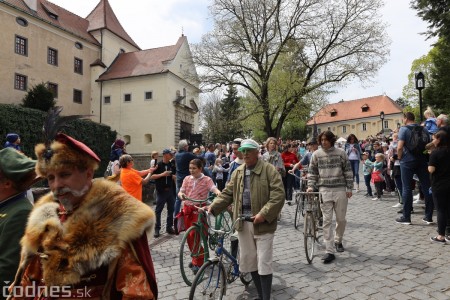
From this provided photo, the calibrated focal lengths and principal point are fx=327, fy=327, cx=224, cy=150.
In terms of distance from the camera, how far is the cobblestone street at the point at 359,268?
4559 mm

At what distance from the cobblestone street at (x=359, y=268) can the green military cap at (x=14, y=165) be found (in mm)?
2924

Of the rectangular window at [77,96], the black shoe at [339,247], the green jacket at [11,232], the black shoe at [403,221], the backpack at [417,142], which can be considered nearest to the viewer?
the green jacket at [11,232]

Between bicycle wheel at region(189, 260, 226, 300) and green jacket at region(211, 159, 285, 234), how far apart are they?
57cm

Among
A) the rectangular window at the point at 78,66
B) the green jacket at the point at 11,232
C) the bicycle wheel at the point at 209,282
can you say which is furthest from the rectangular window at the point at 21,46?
the green jacket at the point at 11,232

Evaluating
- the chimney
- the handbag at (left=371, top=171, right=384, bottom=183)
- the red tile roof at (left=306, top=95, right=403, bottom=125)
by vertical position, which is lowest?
the handbag at (left=371, top=171, right=384, bottom=183)

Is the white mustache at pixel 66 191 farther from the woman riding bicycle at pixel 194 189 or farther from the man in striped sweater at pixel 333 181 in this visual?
the man in striped sweater at pixel 333 181

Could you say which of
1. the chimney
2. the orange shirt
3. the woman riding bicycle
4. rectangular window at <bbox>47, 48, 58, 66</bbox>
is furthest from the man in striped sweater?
the chimney

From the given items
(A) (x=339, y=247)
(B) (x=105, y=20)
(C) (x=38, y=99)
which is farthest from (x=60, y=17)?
(A) (x=339, y=247)

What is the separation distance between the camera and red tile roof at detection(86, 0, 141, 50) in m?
41.5

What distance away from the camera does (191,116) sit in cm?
4369

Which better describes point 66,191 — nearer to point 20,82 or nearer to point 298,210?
point 298,210

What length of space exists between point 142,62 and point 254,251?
1569 inches

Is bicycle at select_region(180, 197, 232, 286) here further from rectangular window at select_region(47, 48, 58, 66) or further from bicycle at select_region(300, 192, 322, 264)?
rectangular window at select_region(47, 48, 58, 66)

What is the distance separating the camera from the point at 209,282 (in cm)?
399
